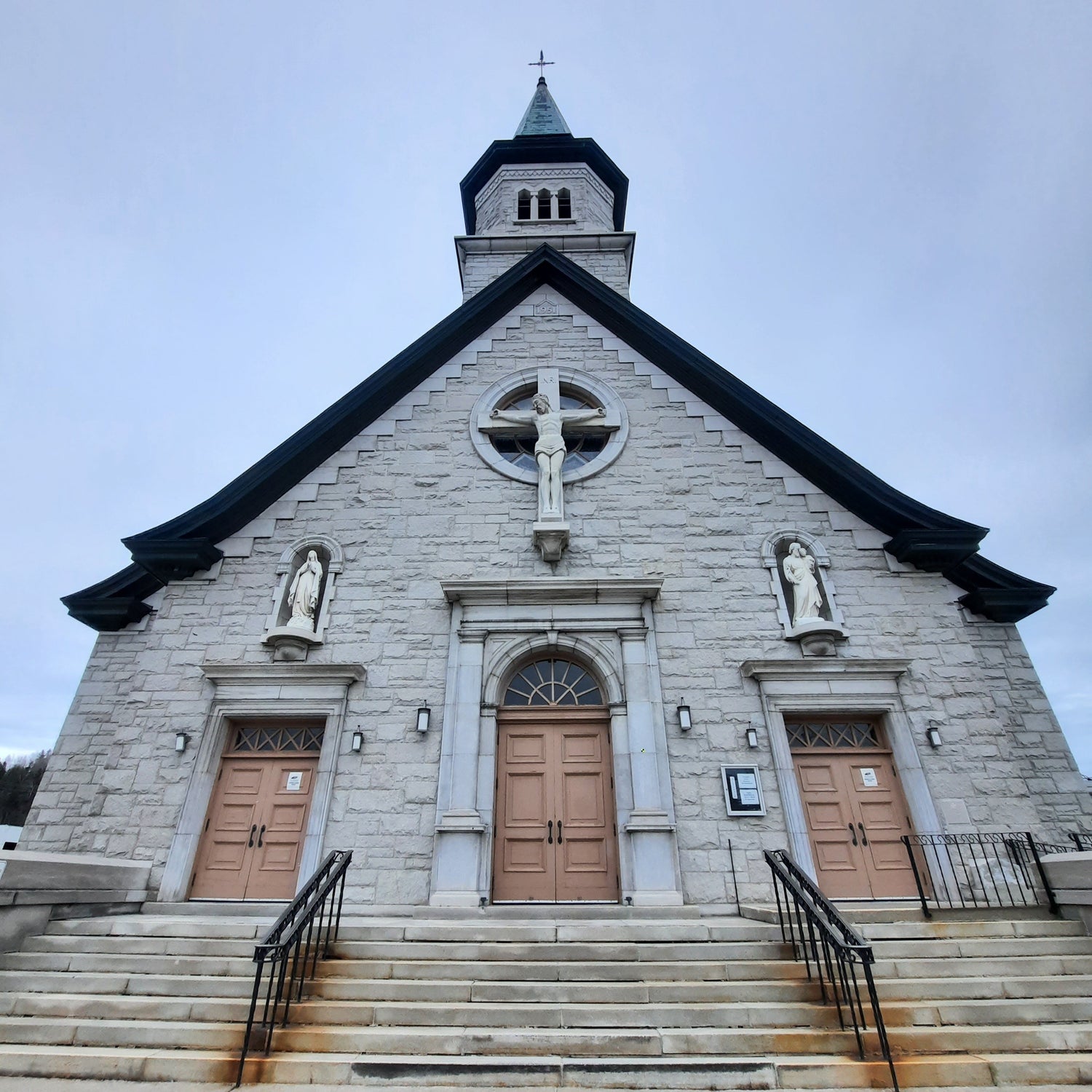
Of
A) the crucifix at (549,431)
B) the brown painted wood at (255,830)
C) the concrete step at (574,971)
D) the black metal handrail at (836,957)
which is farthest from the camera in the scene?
the crucifix at (549,431)

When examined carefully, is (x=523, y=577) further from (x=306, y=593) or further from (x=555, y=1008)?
(x=555, y=1008)

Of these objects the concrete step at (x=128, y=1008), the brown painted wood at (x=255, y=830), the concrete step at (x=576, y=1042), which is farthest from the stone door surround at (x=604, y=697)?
the concrete step at (x=576, y=1042)

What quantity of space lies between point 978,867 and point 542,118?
17947 mm

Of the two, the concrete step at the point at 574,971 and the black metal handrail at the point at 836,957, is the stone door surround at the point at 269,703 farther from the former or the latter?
the black metal handrail at the point at 836,957

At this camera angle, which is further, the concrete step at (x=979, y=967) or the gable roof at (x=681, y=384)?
the gable roof at (x=681, y=384)

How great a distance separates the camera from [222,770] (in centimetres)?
737

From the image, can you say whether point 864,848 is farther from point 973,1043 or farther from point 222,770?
point 222,770

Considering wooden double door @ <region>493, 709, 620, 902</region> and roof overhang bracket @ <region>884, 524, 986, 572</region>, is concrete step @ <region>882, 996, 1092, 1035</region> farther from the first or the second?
roof overhang bracket @ <region>884, 524, 986, 572</region>

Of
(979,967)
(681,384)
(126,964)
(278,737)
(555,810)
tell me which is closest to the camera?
(979,967)

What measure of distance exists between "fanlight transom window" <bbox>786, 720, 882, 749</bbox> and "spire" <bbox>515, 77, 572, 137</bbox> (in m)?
13.5

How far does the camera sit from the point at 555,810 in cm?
698

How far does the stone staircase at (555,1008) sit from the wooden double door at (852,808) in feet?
4.17

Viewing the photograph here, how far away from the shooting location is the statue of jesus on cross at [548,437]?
8266mm

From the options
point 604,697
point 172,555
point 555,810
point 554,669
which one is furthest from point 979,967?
point 172,555
